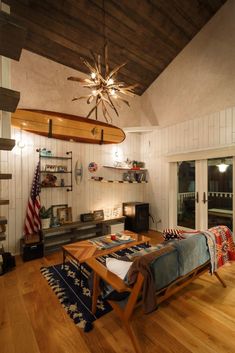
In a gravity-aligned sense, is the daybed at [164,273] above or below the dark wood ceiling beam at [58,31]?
below

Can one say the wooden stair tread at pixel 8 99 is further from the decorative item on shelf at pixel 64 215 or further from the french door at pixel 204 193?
the french door at pixel 204 193

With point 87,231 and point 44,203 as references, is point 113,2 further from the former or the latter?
point 87,231

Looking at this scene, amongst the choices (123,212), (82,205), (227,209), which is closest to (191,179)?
(227,209)

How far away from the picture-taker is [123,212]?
16.8ft

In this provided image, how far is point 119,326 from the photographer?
1.81 metres

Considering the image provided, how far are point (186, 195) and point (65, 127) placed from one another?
3.22 m

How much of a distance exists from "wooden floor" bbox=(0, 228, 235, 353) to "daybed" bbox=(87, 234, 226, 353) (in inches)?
9.1

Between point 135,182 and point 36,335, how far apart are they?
12.4 ft

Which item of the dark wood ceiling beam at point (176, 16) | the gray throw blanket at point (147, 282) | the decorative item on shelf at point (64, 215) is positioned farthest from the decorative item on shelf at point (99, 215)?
the dark wood ceiling beam at point (176, 16)

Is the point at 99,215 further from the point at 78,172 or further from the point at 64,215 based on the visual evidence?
the point at 78,172

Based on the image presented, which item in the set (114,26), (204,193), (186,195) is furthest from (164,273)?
(114,26)

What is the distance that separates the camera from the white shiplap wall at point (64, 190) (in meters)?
3.51

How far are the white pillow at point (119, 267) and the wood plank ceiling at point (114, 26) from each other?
3829 mm

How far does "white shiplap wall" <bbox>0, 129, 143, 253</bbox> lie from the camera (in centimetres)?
351
